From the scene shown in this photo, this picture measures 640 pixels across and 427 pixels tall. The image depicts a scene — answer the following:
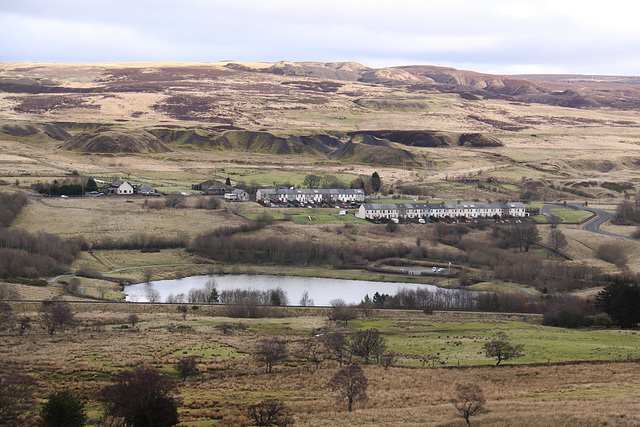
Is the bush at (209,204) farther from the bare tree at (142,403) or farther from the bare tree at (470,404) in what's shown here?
the bare tree at (470,404)

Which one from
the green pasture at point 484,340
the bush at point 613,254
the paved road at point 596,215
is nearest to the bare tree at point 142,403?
the green pasture at point 484,340

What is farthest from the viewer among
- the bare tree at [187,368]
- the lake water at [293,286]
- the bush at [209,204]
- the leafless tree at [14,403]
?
the bush at [209,204]

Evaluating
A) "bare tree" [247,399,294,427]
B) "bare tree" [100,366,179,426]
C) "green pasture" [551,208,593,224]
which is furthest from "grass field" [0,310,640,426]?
"green pasture" [551,208,593,224]

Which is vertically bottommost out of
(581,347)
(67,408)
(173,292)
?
(173,292)

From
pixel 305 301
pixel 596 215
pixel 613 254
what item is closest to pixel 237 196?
pixel 305 301

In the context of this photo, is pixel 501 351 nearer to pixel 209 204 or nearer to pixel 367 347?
pixel 367 347

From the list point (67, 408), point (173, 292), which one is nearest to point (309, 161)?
point (173, 292)

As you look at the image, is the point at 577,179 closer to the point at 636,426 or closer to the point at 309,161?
the point at 309,161
